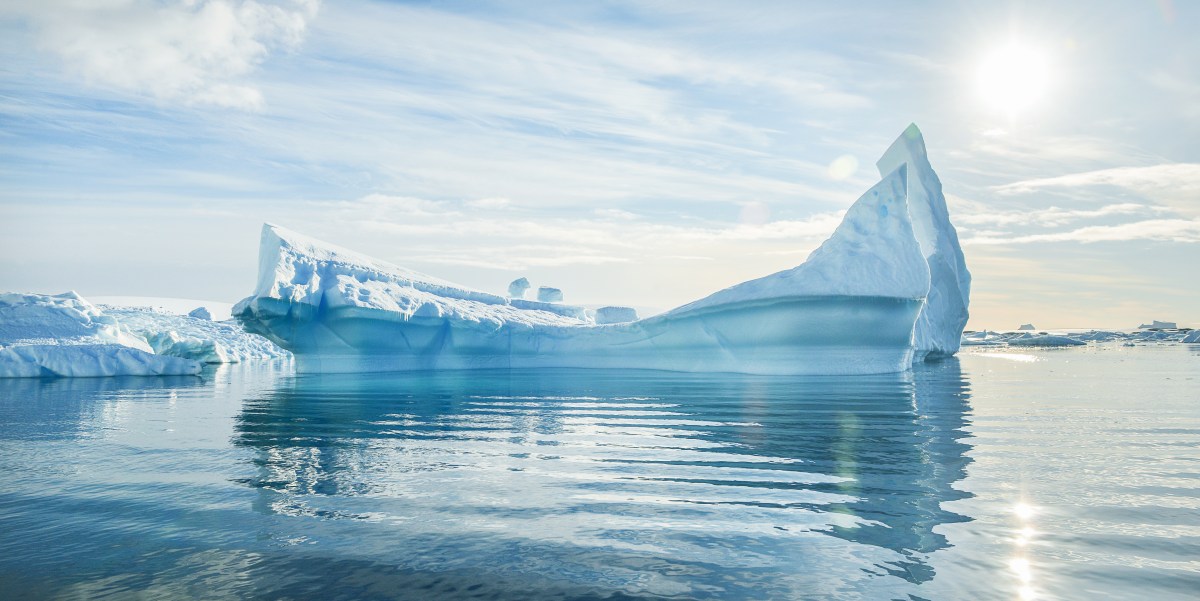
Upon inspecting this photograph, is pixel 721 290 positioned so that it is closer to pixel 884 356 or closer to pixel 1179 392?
pixel 884 356

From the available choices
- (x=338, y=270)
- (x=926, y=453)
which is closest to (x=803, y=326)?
(x=926, y=453)

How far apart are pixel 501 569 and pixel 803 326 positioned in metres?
19.4

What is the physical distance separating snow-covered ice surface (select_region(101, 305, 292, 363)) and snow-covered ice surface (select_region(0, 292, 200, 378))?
5749 mm

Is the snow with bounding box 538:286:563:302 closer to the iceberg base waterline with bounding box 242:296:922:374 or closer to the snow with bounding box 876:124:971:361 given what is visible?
the iceberg base waterline with bounding box 242:296:922:374

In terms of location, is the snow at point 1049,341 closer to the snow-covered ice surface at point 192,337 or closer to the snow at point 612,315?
the snow at point 612,315

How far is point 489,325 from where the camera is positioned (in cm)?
2845

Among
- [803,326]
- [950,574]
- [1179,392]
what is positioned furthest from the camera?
[803,326]

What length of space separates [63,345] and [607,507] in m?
30.1

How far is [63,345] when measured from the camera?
89.1 feet

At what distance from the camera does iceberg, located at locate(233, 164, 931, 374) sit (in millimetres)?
21938

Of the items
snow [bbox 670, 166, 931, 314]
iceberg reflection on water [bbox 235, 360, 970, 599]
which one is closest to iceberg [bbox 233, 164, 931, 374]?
snow [bbox 670, 166, 931, 314]

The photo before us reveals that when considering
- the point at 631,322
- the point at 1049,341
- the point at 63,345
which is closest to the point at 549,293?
the point at 631,322

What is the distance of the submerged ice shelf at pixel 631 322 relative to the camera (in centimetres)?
2195

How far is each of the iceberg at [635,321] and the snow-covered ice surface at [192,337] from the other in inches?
440
